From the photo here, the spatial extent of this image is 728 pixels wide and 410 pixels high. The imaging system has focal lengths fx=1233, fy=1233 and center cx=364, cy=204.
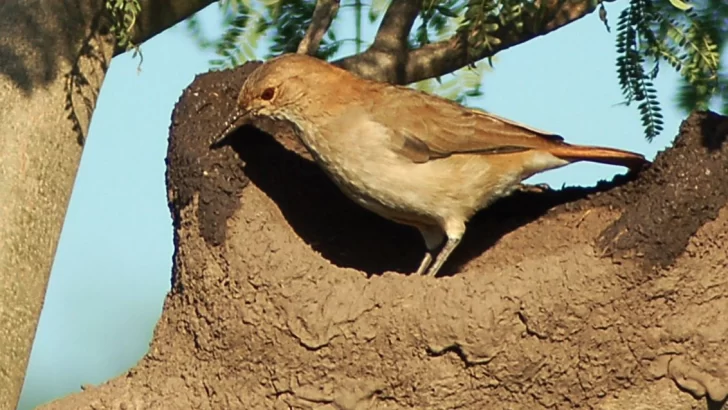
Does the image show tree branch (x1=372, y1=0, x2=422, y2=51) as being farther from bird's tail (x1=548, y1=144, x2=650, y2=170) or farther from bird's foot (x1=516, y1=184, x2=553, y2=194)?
bird's foot (x1=516, y1=184, x2=553, y2=194)

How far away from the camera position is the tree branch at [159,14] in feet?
15.9

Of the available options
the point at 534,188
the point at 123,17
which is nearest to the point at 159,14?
the point at 123,17

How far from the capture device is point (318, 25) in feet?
17.2

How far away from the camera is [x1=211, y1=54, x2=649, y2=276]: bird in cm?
526

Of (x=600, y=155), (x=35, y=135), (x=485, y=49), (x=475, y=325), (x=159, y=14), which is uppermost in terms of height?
(x=159, y=14)

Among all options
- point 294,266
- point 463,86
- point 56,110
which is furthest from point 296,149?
point 56,110

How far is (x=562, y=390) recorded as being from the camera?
4492mm

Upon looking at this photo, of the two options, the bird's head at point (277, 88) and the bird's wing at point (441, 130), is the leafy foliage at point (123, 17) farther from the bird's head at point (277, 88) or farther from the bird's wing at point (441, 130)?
the bird's wing at point (441, 130)

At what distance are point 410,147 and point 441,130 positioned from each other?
0.51ft

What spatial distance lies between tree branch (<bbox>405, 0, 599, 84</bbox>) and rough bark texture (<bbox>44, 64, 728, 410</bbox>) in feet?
2.33

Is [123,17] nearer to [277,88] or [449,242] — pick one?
[277,88]

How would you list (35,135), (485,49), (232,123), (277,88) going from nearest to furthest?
(35,135)
(485,49)
(232,123)
(277,88)

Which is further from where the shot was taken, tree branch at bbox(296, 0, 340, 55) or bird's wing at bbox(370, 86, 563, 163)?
bird's wing at bbox(370, 86, 563, 163)

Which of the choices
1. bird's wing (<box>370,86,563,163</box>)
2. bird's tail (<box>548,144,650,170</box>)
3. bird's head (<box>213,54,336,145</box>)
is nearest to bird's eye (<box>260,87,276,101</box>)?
bird's head (<box>213,54,336,145</box>)
